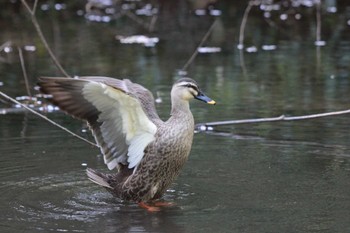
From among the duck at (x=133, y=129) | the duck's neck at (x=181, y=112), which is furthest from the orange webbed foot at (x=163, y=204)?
the duck's neck at (x=181, y=112)

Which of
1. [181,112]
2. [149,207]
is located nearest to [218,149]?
[181,112]

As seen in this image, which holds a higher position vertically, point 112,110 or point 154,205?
point 112,110

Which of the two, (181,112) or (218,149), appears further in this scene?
(218,149)

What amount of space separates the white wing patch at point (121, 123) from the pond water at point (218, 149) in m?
0.45

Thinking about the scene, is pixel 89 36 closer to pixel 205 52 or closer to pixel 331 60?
pixel 205 52

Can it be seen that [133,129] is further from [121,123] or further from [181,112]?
[181,112]

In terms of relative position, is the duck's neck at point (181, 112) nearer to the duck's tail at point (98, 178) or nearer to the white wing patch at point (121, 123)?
the white wing patch at point (121, 123)

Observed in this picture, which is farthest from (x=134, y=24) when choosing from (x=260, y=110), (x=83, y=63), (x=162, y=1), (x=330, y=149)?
(x=330, y=149)

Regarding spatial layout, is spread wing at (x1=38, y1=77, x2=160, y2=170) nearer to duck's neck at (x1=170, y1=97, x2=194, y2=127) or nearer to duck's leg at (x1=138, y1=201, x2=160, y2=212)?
duck's neck at (x1=170, y1=97, x2=194, y2=127)

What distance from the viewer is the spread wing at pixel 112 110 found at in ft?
23.0

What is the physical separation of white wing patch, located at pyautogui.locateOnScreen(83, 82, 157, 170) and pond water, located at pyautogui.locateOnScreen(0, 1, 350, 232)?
446 millimetres

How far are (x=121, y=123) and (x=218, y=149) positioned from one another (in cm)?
201

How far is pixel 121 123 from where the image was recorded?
7.35 metres

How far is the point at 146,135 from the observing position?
734 centimetres
